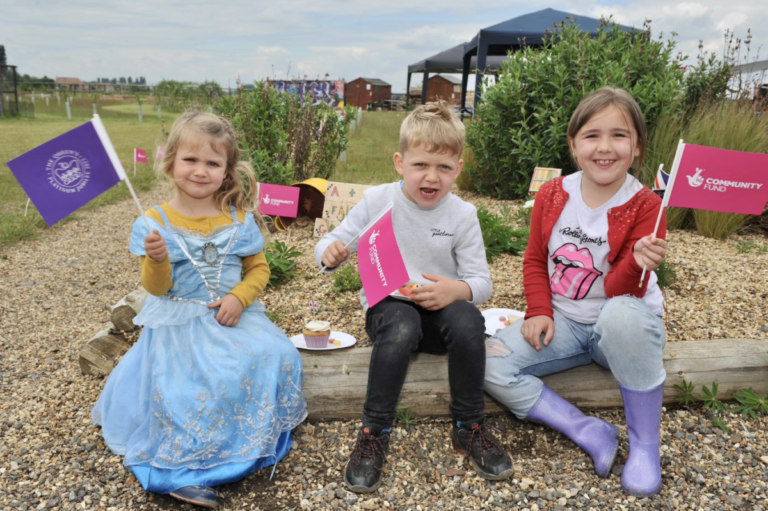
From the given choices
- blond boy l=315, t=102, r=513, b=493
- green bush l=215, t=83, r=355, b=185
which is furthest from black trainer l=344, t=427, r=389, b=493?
green bush l=215, t=83, r=355, b=185

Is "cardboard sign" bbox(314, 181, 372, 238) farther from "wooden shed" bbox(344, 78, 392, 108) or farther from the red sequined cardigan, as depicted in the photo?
"wooden shed" bbox(344, 78, 392, 108)

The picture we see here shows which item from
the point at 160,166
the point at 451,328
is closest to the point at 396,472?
the point at 451,328

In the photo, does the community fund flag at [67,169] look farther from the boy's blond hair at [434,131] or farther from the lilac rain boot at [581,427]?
the lilac rain boot at [581,427]

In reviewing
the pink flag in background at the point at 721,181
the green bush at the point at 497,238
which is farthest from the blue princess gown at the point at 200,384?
the green bush at the point at 497,238

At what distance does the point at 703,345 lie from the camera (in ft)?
8.62

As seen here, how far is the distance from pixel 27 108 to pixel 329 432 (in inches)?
967

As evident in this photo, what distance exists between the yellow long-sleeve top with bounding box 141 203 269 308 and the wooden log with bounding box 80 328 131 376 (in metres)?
0.92

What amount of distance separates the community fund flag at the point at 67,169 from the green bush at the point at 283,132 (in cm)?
325

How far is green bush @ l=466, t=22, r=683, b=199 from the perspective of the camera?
18.0 ft

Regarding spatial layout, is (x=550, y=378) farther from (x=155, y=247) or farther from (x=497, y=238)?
(x=497, y=238)

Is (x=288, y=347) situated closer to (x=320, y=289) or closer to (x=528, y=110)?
(x=320, y=289)

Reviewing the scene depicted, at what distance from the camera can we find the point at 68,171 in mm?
1982

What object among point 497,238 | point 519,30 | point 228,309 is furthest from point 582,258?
point 519,30

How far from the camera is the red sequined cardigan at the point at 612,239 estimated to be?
2.21 m
